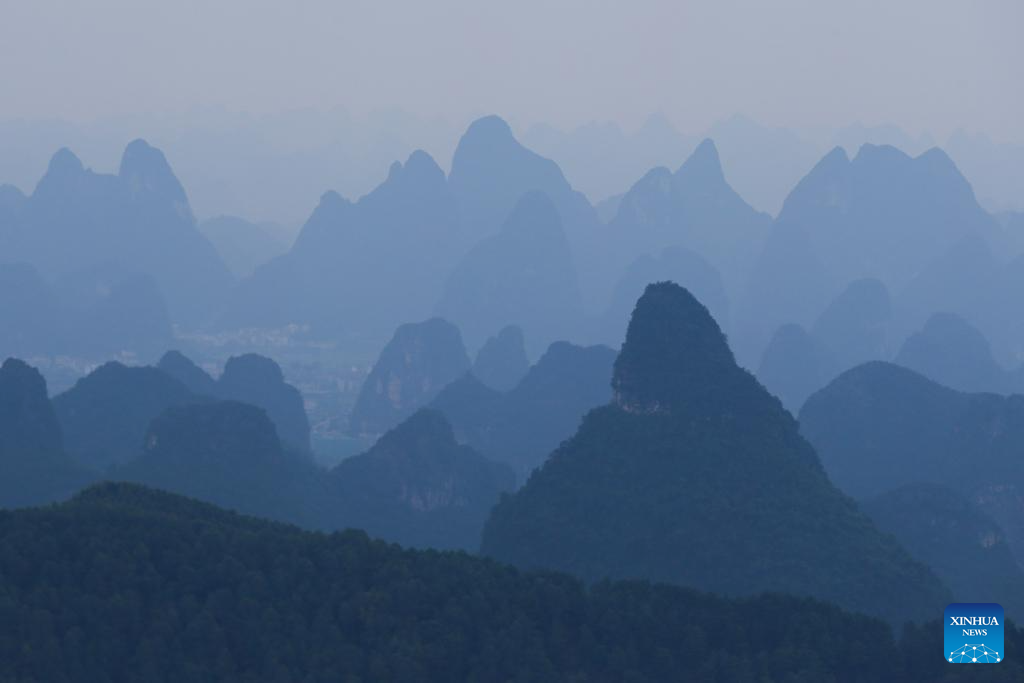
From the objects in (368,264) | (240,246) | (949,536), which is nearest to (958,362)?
(949,536)

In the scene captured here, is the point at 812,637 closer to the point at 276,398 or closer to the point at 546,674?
the point at 546,674

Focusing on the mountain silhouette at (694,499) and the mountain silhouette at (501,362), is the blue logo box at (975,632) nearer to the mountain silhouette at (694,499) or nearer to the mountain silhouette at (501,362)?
the mountain silhouette at (694,499)

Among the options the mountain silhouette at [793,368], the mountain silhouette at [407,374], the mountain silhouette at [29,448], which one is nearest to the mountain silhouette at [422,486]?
the mountain silhouette at [29,448]

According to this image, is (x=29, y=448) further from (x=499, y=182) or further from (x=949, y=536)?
(x=499, y=182)

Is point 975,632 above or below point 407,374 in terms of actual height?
below

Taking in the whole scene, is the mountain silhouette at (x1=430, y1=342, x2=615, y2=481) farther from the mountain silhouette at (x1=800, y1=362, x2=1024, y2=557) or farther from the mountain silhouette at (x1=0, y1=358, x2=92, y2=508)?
the mountain silhouette at (x1=0, y1=358, x2=92, y2=508)

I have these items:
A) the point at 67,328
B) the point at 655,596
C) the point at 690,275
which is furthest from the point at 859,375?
the point at 67,328
